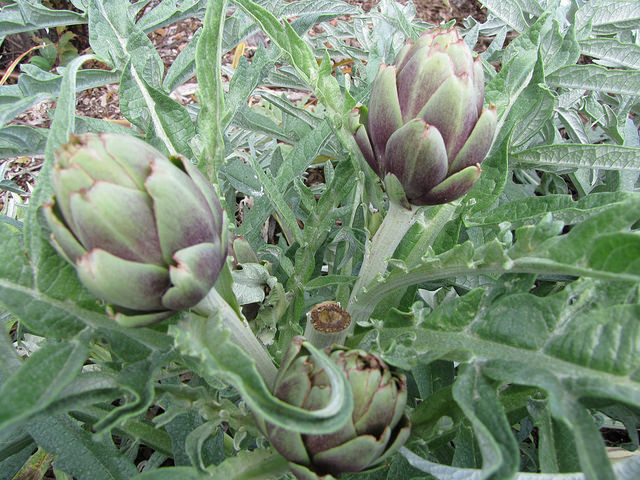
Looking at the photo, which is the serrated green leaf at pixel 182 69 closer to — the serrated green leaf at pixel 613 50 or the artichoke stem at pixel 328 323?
the artichoke stem at pixel 328 323

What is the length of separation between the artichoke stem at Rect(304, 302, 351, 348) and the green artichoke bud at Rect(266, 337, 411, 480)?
118 mm

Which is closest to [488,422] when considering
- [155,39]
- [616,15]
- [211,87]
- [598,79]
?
[211,87]

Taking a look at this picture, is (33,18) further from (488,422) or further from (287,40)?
(488,422)

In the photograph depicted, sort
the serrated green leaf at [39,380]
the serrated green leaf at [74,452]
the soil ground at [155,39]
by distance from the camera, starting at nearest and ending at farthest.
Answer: the serrated green leaf at [39,380]
the serrated green leaf at [74,452]
the soil ground at [155,39]

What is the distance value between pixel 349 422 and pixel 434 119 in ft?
1.06

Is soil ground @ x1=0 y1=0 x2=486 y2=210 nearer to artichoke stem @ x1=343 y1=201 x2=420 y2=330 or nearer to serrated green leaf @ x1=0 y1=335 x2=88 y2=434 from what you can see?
artichoke stem @ x1=343 y1=201 x2=420 y2=330

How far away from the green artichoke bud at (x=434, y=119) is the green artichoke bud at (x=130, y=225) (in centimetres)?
23

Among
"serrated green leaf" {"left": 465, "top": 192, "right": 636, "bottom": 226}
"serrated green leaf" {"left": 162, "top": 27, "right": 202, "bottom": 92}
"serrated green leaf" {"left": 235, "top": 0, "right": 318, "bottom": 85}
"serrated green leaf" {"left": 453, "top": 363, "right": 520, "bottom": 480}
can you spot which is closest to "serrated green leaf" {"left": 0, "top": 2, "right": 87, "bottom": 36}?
"serrated green leaf" {"left": 162, "top": 27, "right": 202, "bottom": 92}

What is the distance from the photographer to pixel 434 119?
1.87 ft

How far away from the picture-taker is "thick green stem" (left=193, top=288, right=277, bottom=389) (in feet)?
1.89

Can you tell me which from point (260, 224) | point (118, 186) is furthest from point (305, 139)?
point (118, 186)

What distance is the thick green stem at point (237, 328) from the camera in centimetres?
58

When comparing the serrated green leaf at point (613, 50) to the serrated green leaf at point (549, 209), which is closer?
the serrated green leaf at point (549, 209)

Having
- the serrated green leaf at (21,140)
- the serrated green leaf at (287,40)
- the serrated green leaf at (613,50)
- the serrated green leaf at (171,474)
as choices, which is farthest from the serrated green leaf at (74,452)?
the serrated green leaf at (613,50)
